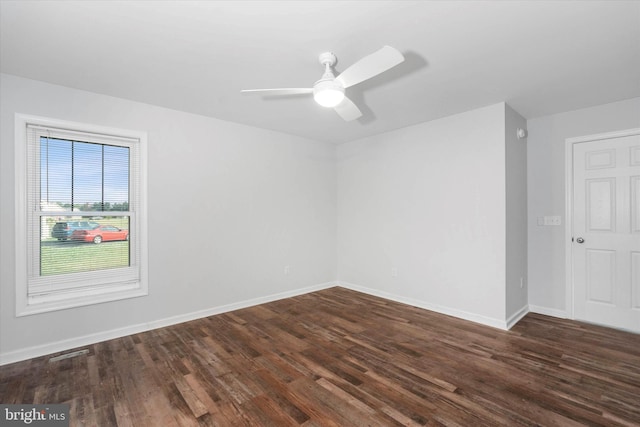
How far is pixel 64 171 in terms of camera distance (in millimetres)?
2887

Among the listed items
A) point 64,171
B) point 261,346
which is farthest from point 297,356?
point 64,171

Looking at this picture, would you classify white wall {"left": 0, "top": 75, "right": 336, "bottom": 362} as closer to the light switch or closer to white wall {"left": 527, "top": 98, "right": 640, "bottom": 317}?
white wall {"left": 527, "top": 98, "right": 640, "bottom": 317}

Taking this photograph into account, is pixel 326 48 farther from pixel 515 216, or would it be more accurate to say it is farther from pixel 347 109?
pixel 515 216

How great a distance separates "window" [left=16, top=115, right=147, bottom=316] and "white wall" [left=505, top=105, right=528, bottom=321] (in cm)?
414

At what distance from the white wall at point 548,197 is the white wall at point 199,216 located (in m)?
2.91

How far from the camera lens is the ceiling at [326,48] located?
5.83 feet

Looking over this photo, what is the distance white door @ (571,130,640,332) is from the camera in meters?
3.13

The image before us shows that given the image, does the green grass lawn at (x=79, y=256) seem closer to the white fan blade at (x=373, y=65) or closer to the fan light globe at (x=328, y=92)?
the fan light globe at (x=328, y=92)

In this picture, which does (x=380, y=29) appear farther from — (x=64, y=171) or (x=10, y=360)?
(x=10, y=360)

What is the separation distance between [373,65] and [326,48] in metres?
0.49

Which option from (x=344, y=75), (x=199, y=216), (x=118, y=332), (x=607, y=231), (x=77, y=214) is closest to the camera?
(x=344, y=75)

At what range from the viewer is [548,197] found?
3656mm

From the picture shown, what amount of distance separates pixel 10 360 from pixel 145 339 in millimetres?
1008

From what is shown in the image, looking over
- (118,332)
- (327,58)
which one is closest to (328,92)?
(327,58)
